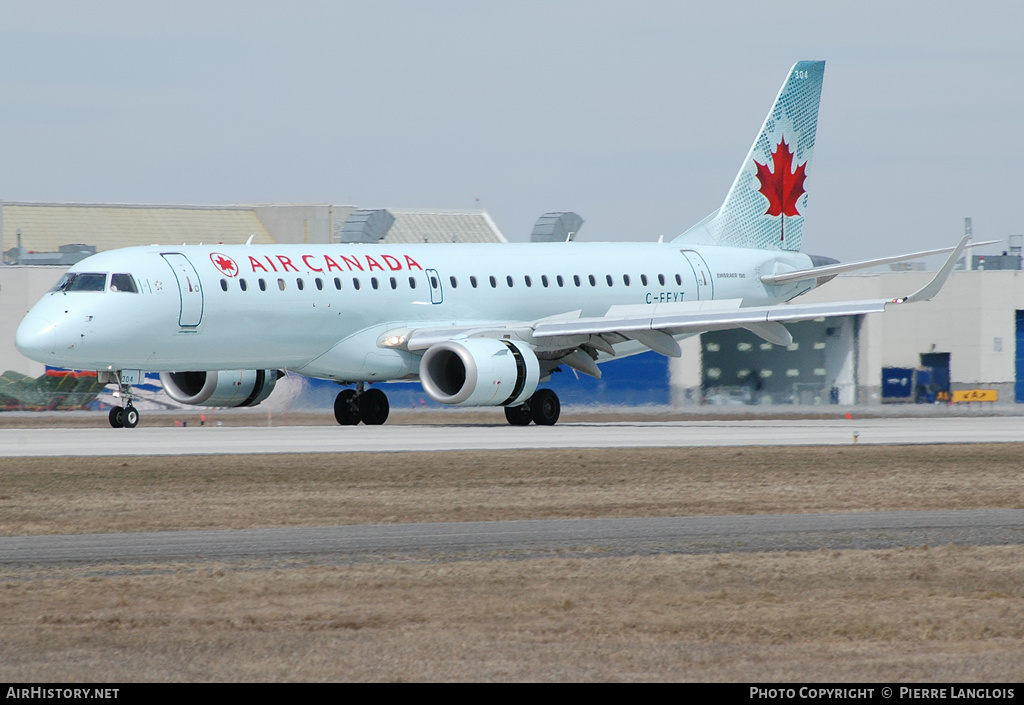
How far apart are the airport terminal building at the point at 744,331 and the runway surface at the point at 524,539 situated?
3107 centimetres

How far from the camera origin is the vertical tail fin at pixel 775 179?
47062 millimetres

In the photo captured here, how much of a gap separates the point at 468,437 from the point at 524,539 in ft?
54.3

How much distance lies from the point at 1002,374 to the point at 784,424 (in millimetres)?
26725

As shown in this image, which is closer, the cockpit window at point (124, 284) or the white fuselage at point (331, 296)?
the white fuselage at point (331, 296)

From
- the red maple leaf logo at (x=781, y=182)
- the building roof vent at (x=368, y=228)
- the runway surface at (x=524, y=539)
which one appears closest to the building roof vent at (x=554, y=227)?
the building roof vent at (x=368, y=228)

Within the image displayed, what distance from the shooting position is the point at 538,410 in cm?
4009

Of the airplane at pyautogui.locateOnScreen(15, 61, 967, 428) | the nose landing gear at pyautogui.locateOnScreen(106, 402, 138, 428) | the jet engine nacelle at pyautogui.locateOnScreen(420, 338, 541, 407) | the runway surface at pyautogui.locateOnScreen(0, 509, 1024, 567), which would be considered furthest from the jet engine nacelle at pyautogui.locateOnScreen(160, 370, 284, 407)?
the runway surface at pyautogui.locateOnScreen(0, 509, 1024, 567)

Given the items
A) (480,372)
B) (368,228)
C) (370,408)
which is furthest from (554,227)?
(480,372)

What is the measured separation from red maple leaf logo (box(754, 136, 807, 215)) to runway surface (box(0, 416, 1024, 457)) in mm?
8739

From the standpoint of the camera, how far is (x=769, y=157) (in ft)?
156

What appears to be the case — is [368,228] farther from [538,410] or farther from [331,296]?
[331,296]

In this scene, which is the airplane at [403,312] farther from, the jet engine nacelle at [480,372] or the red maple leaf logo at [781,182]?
the red maple leaf logo at [781,182]

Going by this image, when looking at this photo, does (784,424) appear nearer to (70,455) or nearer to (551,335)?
(551,335)
